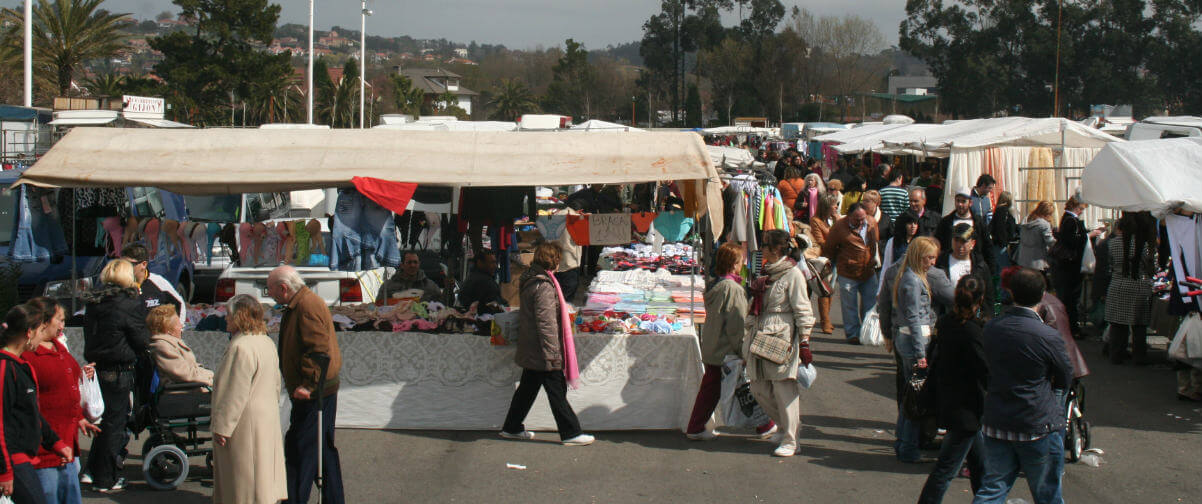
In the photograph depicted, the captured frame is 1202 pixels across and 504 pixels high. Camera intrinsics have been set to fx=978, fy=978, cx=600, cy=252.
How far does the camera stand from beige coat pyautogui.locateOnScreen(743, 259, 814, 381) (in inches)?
273

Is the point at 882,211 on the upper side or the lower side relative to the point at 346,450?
upper

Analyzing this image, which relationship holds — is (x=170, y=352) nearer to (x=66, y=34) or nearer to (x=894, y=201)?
(x=894, y=201)

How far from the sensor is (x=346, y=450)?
731cm

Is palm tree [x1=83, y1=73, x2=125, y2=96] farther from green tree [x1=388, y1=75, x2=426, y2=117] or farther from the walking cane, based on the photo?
the walking cane

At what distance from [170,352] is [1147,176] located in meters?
7.91

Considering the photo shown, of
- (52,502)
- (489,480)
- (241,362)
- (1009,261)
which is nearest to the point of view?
(52,502)

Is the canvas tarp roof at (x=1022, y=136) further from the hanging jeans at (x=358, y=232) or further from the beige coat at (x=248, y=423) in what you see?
the beige coat at (x=248, y=423)

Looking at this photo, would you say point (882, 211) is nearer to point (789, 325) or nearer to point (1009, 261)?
point (1009, 261)

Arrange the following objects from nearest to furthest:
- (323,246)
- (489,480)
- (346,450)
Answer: (489,480)
(346,450)
(323,246)

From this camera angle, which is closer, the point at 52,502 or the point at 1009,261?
the point at 52,502

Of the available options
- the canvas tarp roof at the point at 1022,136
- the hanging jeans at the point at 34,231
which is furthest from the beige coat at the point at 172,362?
the canvas tarp roof at the point at 1022,136

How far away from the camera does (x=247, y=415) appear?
536 cm

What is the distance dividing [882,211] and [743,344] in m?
5.80

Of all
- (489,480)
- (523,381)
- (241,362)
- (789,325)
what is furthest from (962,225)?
(241,362)
